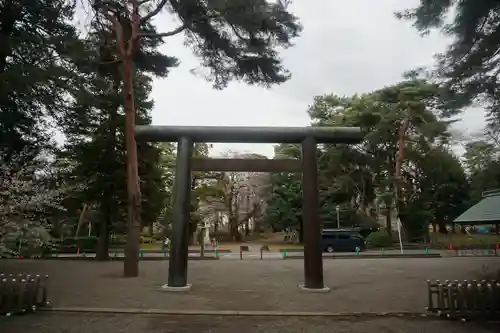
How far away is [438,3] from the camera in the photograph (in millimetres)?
8508

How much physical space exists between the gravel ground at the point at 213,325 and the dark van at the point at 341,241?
22034 mm

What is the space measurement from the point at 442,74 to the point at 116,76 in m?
14.6

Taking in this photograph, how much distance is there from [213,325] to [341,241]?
23621 mm

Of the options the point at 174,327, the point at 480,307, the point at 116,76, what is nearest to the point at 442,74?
the point at 480,307

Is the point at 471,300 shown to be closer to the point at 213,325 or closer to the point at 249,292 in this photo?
the point at 213,325

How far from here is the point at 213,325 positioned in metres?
6.80

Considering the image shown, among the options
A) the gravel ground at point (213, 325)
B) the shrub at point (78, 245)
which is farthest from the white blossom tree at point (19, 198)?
the shrub at point (78, 245)

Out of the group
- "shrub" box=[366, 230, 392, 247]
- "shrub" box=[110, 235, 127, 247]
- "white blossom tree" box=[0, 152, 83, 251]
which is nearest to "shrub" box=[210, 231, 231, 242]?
"shrub" box=[110, 235, 127, 247]

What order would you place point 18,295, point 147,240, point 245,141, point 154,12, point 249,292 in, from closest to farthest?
point 18,295
point 249,292
point 245,141
point 154,12
point 147,240

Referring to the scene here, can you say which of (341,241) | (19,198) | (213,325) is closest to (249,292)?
(213,325)

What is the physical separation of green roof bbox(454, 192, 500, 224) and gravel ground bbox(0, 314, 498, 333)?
1472cm

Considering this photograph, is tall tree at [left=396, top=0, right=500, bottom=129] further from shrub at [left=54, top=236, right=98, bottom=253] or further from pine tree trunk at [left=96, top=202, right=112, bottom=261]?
shrub at [left=54, top=236, right=98, bottom=253]

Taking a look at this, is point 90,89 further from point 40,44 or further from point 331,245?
point 331,245

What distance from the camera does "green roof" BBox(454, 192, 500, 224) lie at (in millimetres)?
19442
